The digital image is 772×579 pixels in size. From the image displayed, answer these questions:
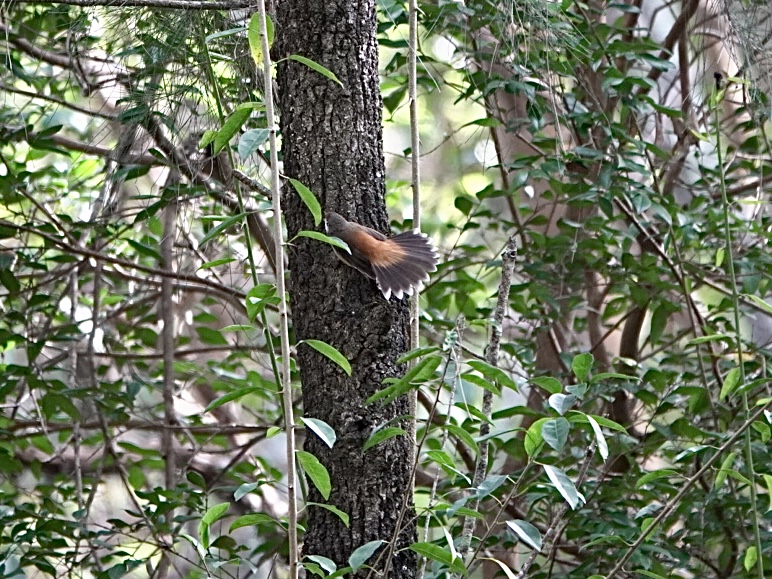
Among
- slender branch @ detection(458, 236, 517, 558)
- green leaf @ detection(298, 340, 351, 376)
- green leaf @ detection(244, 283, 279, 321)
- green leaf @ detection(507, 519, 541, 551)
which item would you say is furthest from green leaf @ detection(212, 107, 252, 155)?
green leaf @ detection(507, 519, 541, 551)

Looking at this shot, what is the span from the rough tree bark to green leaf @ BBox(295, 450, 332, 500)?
0.20 m

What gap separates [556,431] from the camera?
139 centimetres

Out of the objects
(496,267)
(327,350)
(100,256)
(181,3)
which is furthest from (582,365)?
(100,256)

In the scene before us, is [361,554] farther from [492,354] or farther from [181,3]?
[181,3]

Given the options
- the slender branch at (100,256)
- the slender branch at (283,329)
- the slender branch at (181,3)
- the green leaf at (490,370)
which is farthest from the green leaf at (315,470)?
the slender branch at (100,256)

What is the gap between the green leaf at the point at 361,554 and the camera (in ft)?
4.69

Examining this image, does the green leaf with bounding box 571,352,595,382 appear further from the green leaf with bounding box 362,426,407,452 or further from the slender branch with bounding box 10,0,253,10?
the slender branch with bounding box 10,0,253,10

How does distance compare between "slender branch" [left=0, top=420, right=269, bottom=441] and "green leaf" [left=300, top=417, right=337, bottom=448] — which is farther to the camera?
"slender branch" [left=0, top=420, right=269, bottom=441]

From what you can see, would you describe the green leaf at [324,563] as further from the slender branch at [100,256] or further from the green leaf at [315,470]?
the slender branch at [100,256]

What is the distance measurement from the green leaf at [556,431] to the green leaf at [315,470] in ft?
1.10

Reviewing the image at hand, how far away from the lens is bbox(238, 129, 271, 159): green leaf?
4.55 ft

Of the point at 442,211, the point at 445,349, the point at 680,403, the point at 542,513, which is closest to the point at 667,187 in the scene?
the point at 680,403

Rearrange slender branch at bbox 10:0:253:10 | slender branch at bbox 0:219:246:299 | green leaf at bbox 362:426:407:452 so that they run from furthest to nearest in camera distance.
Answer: slender branch at bbox 0:219:246:299
slender branch at bbox 10:0:253:10
green leaf at bbox 362:426:407:452

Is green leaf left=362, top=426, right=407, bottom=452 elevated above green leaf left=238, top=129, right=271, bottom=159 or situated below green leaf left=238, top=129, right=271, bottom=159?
below
